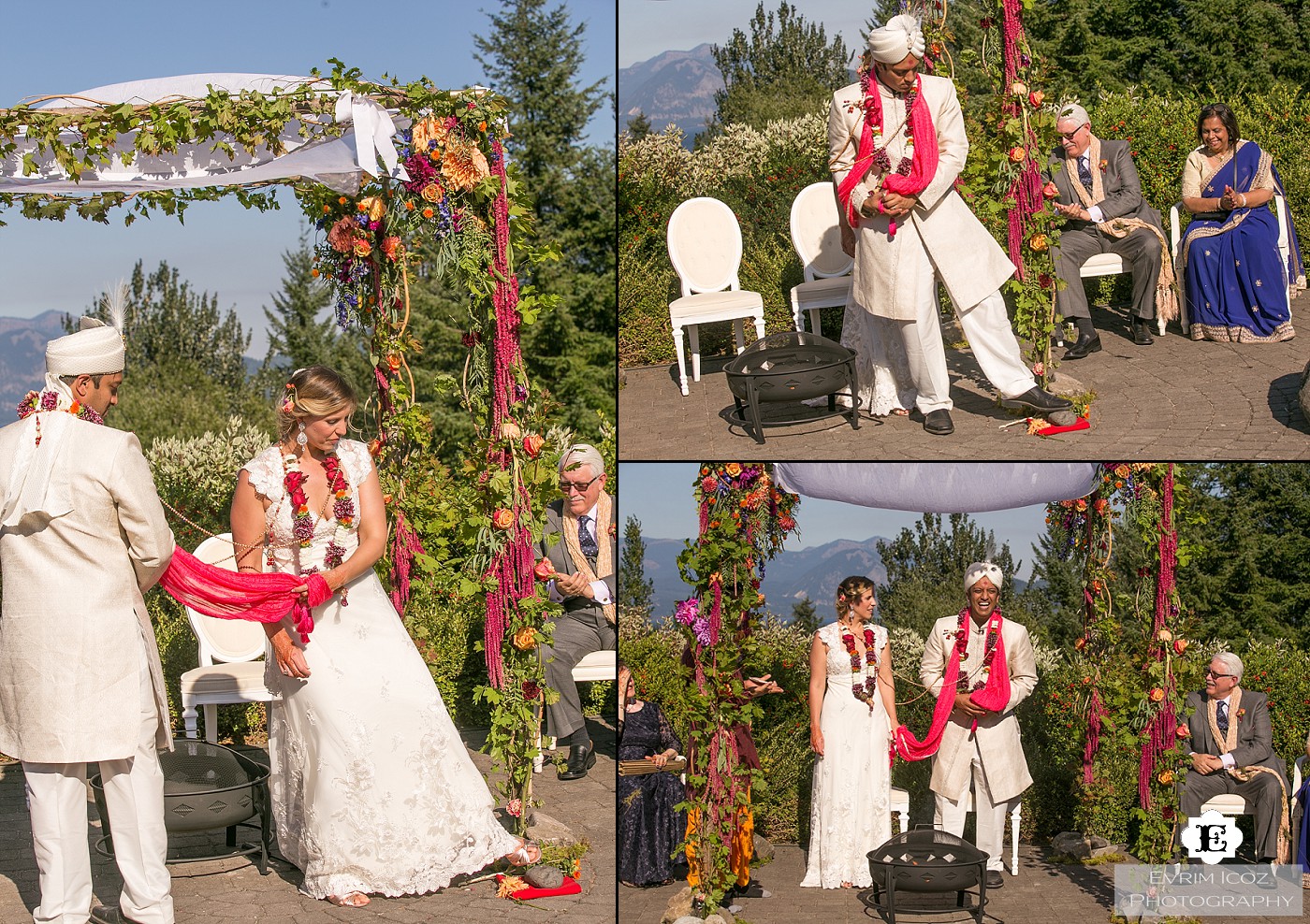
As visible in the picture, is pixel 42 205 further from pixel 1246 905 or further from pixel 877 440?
pixel 1246 905

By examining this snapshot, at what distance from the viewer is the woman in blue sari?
8.00 metres

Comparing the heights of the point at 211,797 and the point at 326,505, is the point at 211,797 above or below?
below

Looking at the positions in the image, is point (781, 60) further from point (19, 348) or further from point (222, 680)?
point (19, 348)

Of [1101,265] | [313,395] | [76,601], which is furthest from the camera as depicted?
[1101,265]

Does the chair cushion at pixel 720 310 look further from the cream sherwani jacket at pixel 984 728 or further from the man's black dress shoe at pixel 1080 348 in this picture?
the cream sherwani jacket at pixel 984 728

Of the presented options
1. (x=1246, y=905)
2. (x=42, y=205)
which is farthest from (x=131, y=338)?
(x=1246, y=905)

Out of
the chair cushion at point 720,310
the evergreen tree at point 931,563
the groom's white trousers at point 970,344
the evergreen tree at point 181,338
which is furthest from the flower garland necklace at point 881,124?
the evergreen tree at point 181,338

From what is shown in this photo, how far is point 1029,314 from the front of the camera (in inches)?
275

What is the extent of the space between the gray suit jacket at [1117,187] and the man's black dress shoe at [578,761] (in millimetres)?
4494

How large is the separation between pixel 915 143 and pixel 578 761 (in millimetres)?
3481

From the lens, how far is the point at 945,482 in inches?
259

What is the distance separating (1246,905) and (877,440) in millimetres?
2697

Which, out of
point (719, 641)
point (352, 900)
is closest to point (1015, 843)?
point (719, 641)

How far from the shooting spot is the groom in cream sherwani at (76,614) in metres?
4.46
